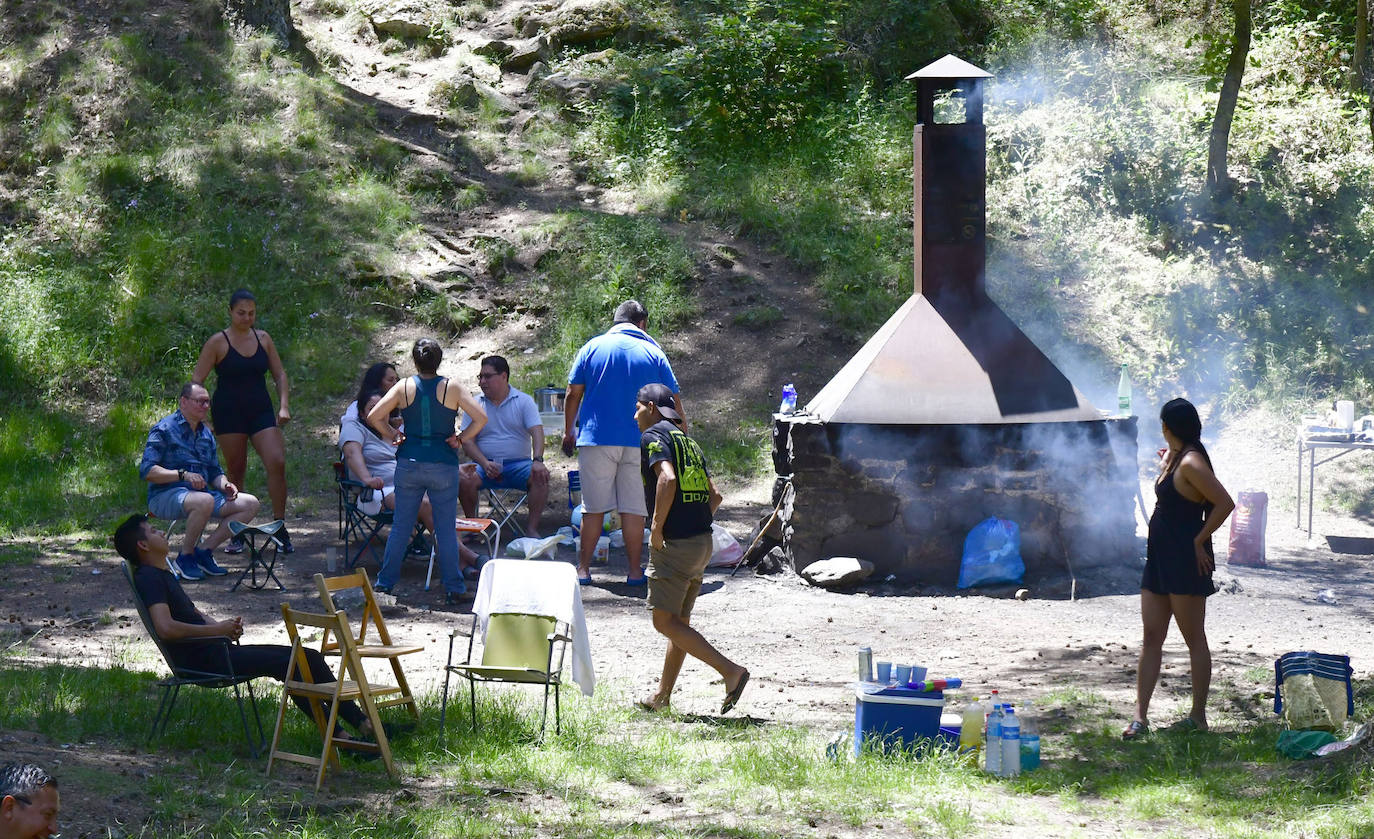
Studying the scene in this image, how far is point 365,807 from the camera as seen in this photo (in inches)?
192

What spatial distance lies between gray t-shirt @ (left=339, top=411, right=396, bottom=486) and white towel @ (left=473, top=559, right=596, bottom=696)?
3.26m

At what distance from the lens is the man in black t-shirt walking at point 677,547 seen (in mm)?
6031

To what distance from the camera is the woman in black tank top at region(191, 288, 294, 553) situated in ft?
30.9

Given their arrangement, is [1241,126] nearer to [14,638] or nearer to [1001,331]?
[1001,331]

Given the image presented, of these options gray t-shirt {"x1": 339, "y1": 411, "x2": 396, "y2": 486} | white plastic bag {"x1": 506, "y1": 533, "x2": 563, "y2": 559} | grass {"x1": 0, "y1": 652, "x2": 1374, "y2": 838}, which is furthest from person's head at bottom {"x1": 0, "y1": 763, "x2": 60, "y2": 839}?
gray t-shirt {"x1": 339, "y1": 411, "x2": 396, "y2": 486}

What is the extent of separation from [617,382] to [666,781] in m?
3.90

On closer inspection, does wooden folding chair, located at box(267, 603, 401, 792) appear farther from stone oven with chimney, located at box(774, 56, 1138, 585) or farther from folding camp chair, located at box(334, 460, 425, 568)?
stone oven with chimney, located at box(774, 56, 1138, 585)

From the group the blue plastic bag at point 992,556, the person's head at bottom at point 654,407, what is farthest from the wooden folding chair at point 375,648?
the blue plastic bag at point 992,556

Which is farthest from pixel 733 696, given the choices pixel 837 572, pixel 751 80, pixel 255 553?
pixel 751 80

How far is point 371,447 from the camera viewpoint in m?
9.38

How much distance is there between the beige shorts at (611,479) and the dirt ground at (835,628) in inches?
21.4

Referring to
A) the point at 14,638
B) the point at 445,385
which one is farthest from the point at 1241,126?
the point at 14,638

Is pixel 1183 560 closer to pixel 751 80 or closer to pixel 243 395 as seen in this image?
pixel 243 395

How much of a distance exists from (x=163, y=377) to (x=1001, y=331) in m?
8.65
